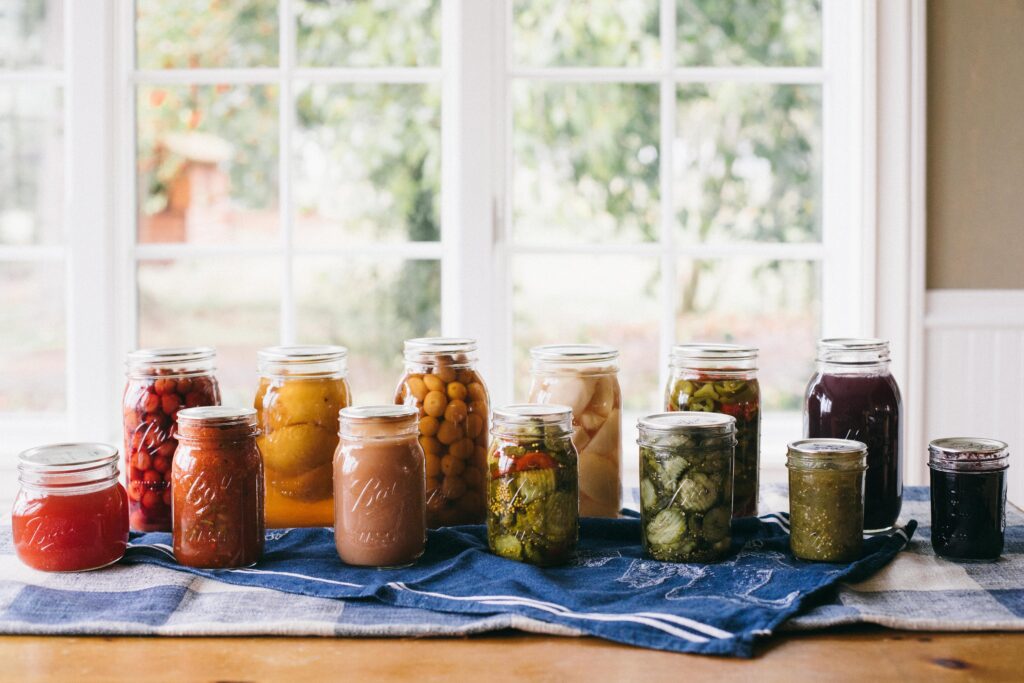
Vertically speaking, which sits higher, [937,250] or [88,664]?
[937,250]

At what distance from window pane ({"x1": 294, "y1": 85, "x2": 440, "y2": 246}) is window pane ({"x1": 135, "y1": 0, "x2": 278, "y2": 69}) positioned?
0.28 m

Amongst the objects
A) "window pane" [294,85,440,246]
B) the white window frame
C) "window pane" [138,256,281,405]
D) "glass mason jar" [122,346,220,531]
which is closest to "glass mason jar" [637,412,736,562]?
"glass mason jar" [122,346,220,531]

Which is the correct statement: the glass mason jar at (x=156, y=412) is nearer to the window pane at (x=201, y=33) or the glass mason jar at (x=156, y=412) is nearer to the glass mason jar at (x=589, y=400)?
the glass mason jar at (x=589, y=400)

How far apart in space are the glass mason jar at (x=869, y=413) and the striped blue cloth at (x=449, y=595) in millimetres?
79

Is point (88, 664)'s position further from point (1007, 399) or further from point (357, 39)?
point (357, 39)

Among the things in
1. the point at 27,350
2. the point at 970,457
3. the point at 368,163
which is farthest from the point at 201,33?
the point at 970,457

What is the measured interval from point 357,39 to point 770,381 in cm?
188

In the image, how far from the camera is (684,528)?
1282mm

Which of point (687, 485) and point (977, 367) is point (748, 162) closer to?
point (977, 367)

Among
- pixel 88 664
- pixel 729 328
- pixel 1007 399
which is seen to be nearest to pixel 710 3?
pixel 729 328

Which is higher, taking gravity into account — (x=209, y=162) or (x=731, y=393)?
(x=209, y=162)

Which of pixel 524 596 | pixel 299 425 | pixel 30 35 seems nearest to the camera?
pixel 524 596

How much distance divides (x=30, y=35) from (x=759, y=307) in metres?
2.50

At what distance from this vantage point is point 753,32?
333 cm
